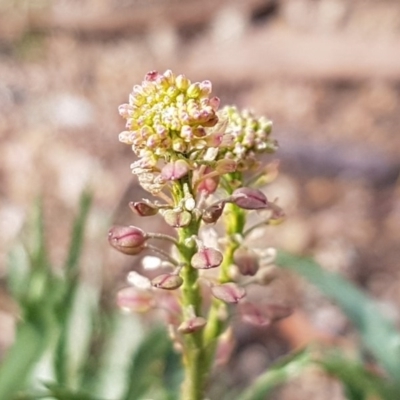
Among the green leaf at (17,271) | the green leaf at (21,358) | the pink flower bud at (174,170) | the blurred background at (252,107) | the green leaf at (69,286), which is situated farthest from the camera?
the blurred background at (252,107)

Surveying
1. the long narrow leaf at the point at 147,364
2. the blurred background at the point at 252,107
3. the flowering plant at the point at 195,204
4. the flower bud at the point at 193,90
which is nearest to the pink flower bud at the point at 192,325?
the flowering plant at the point at 195,204

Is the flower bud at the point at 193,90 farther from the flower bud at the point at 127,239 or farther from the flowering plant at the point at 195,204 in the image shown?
the flower bud at the point at 127,239

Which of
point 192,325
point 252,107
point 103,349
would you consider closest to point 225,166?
point 192,325

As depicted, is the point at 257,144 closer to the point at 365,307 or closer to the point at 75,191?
the point at 365,307

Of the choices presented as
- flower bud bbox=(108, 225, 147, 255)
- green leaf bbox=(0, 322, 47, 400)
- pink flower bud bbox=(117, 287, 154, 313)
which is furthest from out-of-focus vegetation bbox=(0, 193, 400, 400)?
flower bud bbox=(108, 225, 147, 255)

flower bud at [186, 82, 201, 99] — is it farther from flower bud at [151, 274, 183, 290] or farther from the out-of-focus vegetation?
the out-of-focus vegetation

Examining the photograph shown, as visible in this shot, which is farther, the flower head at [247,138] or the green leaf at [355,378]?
the green leaf at [355,378]

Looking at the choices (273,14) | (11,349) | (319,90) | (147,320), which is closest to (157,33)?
(273,14)
